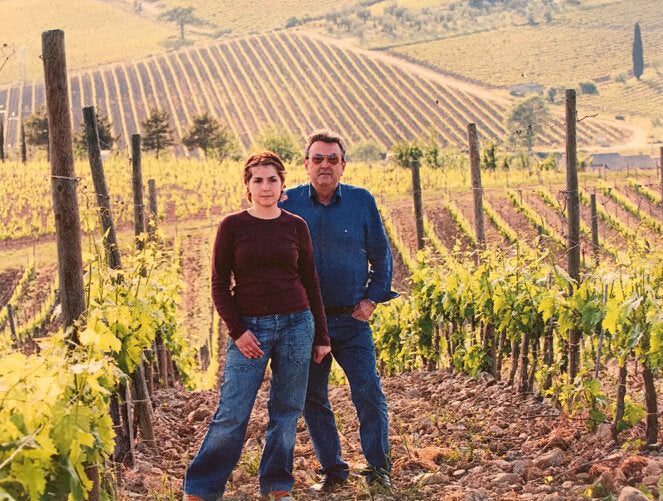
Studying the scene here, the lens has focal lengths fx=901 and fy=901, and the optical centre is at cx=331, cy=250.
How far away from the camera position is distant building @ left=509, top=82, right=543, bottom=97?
8050 centimetres

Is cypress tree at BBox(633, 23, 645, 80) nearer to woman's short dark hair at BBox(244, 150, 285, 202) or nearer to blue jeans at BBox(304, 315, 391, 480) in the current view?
blue jeans at BBox(304, 315, 391, 480)

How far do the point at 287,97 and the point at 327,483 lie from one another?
7262 cm

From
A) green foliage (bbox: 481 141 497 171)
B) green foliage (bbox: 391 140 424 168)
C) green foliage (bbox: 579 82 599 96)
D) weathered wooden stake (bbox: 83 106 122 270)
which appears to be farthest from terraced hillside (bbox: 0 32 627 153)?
weathered wooden stake (bbox: 83 106 122 270)

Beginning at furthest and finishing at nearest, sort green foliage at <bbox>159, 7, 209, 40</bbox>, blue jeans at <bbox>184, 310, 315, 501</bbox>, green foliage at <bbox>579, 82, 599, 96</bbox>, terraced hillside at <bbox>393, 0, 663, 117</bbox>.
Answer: green foliage at <bbox>159, 7, 209, 40</bbox> → terraced hillside at <bbox>393, 0, 663, 117</bbox> → green foliage at <bbox>579, 82, 599, 96</bbox> → blue jeans at <bbox>184, 310, 315, 501</bbox>

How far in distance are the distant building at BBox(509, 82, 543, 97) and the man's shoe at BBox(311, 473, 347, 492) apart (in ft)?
255

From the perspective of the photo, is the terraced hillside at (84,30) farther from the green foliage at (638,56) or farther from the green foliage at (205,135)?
the green foliage at (638,56)

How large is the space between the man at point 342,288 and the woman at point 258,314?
0.42 metres

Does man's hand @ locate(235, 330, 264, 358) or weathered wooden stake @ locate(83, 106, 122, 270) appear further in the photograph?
weathered wooden stake @ locate(83, 106, 122, 270)

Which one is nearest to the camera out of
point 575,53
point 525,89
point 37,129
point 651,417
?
point 651,417

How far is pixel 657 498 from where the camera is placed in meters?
3.92

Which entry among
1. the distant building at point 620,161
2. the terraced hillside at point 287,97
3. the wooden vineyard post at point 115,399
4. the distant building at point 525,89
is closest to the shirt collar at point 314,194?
the wooden vineyard post at point 115,399

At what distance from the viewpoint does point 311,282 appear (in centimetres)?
430

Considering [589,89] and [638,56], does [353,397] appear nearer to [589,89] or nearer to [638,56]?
[589,89]

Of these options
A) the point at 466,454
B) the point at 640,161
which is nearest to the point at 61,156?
the point at 466,454
